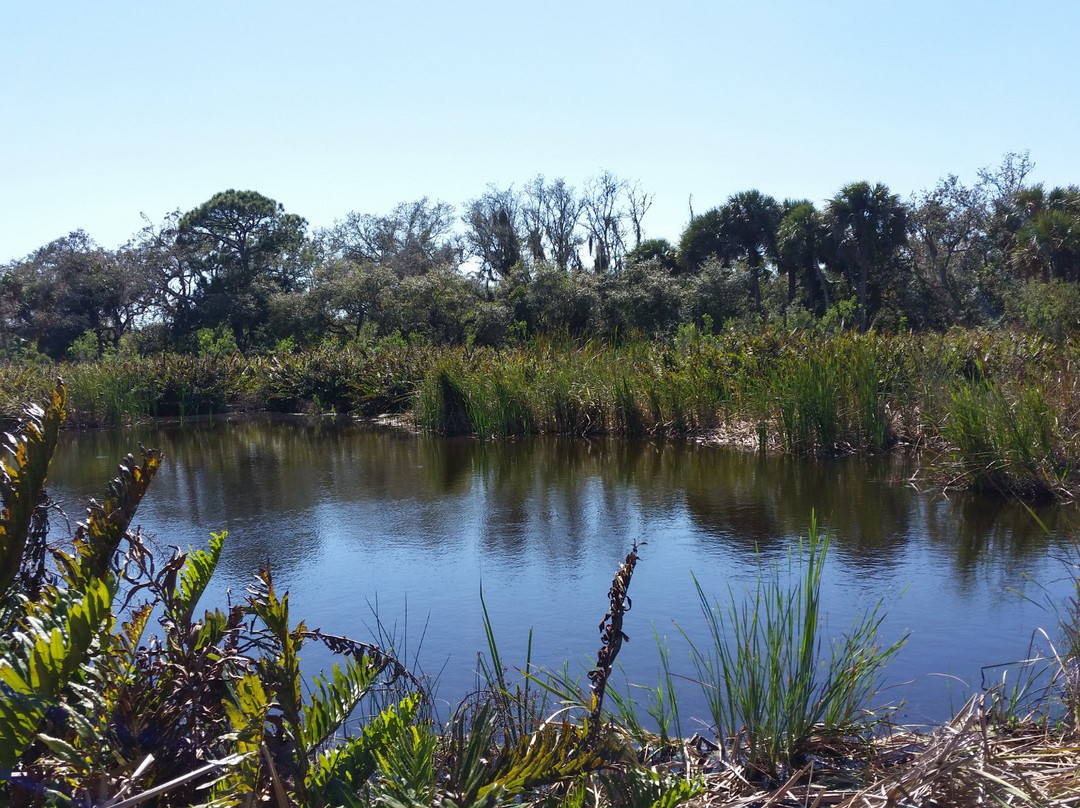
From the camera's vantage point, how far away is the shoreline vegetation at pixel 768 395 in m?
8.89

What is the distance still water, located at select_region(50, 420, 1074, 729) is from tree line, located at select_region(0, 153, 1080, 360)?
47.3 ft

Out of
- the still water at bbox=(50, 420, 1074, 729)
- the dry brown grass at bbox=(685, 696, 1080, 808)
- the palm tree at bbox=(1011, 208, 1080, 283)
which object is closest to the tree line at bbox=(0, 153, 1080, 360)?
the palm tree at bbox=(1011, 208, 1080, 283)

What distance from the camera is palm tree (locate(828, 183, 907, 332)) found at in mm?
33156

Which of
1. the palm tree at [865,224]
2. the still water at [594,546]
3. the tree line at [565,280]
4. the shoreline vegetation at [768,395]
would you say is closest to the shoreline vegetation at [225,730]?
the still water at [594,546]

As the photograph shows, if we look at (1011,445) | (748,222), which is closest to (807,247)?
(748,222)

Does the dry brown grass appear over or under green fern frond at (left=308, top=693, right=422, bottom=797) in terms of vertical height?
under

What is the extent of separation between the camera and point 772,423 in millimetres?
13062

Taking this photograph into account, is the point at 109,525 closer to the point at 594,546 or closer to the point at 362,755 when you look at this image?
the point at 362,755

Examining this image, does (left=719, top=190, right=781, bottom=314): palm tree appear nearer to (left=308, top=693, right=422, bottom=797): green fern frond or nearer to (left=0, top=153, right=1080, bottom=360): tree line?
(left=0, top=153, right=1080, bottom=360): tree line

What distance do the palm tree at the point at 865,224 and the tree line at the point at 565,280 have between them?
2.0 inches

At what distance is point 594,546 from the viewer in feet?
25.7

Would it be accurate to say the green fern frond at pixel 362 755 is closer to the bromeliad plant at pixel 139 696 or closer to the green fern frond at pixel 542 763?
the bromeliad plant at pixel 139 696

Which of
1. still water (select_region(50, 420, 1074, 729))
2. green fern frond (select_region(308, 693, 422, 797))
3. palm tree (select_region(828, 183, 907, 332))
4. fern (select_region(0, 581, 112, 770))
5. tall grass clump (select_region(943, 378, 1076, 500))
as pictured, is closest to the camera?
fern (select_region(0, 581, 112, 770))

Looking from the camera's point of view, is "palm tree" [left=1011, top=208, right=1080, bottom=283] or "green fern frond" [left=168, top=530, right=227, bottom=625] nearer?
"green fern frond" [left=168, top=530, right=227, bottom=625]
